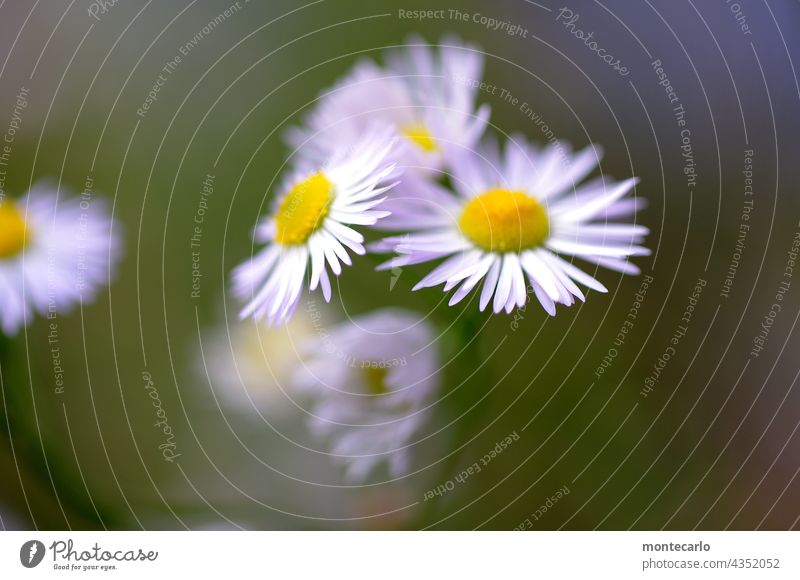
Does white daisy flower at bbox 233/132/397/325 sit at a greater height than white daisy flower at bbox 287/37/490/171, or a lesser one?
lesser

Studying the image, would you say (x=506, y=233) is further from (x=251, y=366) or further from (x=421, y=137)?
(x=251, y=366)

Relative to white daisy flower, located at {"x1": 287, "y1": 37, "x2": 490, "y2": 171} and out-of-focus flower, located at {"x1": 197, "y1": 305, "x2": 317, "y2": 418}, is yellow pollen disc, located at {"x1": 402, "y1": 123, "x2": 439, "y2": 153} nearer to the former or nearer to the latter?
white daisy flower, located at {"x1": 287, "y1": 37, "x2": 490, "y2": 171}

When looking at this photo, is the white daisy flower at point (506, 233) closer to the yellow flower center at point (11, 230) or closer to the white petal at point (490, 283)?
the white petal at point (490, 283)

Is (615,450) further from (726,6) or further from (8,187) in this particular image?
(8,187)

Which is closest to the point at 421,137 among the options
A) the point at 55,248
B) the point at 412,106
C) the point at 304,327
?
the point at 412,106

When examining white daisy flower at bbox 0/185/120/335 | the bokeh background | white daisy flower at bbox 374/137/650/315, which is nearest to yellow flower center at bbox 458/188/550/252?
white daisy flower at bbox 374/137/650/315

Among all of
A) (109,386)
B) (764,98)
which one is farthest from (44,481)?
(764,98)
